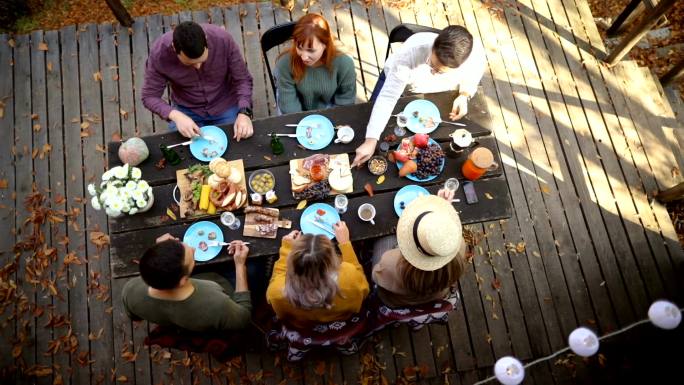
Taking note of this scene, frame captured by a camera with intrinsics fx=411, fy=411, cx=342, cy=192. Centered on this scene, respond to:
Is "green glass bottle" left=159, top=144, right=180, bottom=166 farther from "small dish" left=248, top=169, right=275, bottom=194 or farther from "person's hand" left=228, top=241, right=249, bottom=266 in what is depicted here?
"person's hand" left=228, top=241, right=249, bottom=266

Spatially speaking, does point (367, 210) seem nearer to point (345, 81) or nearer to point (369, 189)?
point (369, 189)

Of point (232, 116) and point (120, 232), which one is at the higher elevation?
point (232, 116)

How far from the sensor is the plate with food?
3.07m

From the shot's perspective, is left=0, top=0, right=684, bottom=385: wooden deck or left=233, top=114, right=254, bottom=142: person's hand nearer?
left=233, top=114, right=254, bottom=142: person's hand

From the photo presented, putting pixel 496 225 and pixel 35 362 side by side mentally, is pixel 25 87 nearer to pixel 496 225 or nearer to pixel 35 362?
pixel 35 362

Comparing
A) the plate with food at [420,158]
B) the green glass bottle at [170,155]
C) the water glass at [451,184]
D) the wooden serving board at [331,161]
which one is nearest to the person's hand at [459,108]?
the plate with food at [420,158]

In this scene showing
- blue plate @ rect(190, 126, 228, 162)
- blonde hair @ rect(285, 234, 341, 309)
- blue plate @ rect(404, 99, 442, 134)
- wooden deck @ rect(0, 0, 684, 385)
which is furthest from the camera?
wooden deck @ rect(0, 0, 684, 385)

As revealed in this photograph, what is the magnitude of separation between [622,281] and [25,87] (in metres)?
6.53

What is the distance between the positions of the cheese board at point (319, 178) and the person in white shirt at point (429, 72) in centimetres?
15

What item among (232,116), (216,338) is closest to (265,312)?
(216,338)

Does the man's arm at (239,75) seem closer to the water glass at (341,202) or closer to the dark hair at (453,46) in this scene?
the water glass at (341,202)

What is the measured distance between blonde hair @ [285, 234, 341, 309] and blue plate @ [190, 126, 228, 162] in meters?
1.12

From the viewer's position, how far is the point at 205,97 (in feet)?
11.9

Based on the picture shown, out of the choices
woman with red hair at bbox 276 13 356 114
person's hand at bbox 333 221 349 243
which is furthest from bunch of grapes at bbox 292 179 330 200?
woman with red hair at bbox 276 13 356 114
